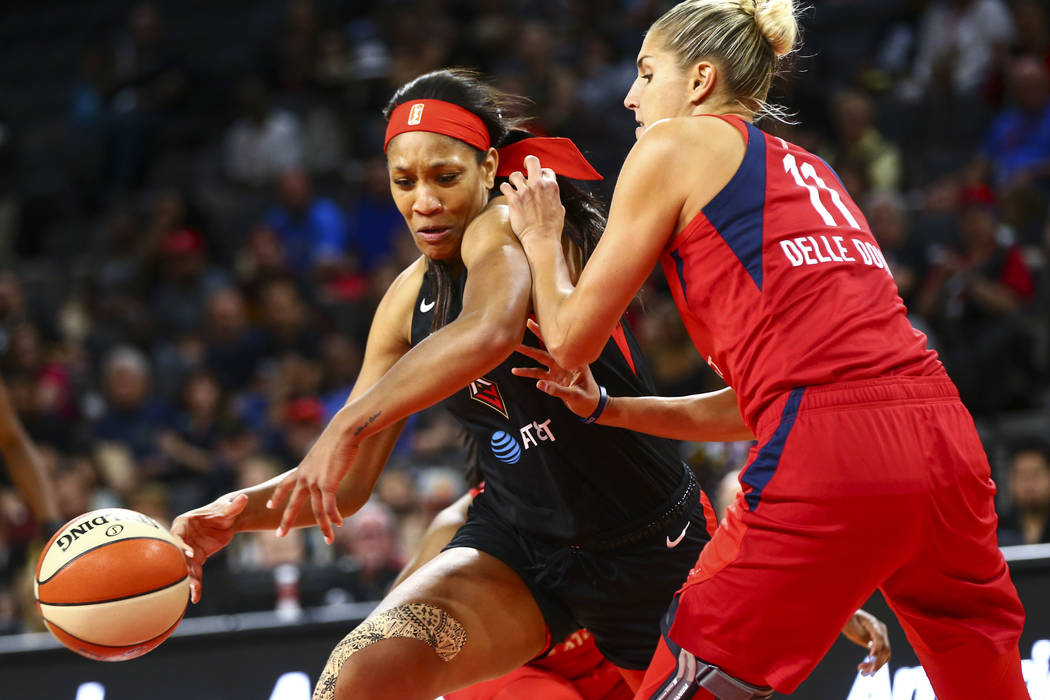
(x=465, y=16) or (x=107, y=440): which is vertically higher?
(x=465, y=16)

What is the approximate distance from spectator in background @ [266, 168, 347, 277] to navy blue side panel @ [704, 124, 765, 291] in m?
7.64

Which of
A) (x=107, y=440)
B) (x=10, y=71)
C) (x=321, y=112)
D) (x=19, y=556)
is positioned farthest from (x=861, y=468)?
(x=10, y=71)

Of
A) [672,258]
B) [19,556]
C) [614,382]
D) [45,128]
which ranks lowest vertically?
[19,556]

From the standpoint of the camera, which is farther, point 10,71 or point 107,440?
point 10,71

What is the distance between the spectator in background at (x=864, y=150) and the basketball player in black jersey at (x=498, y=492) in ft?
18.1

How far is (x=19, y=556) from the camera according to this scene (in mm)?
7594

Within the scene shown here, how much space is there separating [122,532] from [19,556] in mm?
5009

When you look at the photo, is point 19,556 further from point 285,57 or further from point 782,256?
point 782,256

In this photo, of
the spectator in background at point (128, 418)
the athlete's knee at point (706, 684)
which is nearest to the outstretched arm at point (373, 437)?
the athlete's knee at point (706, 684)

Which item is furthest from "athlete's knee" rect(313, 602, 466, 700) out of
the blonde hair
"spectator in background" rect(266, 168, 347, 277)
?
"spectator in background" rect(266, 168, 347, 277)

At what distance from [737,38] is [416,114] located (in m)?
0.85

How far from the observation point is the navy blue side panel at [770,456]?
2498mm

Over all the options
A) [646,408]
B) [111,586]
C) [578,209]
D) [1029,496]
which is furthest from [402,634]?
[1029,496]

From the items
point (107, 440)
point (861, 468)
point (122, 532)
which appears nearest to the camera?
point (861, 468)
